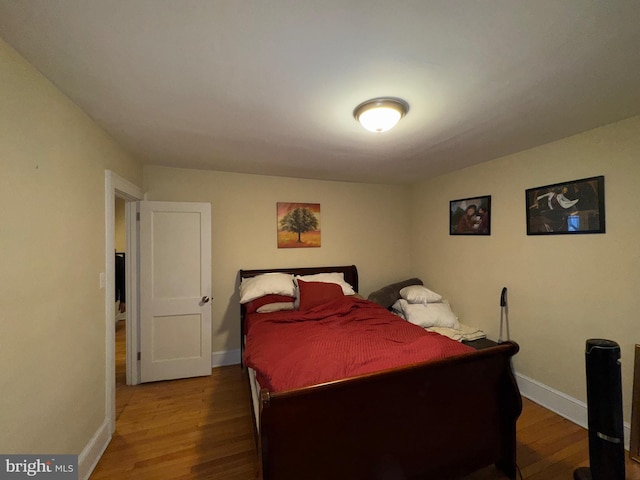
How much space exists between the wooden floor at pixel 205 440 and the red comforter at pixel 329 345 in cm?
49

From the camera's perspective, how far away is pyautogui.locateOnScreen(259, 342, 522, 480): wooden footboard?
123cm

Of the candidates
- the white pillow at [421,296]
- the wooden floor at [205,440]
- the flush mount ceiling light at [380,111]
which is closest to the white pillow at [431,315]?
the white pillow at [421,296]

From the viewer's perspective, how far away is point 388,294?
3689 millimetres

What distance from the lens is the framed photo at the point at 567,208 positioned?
2064 millimetres

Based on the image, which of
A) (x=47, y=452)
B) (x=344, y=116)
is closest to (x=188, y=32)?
(x=344, y=116)

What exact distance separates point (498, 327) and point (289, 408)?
264cm

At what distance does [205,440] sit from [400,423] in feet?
5.01

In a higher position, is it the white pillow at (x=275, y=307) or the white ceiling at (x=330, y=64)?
the white ceiling at (x=330, y=64)

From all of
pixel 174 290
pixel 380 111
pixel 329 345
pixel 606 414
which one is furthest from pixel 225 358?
pixel 606 414

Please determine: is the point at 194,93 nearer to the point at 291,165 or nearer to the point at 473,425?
the point at 291,165

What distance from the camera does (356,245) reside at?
3.91m

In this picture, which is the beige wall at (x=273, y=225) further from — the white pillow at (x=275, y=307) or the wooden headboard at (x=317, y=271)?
the white pillow at (x=275, y=307)

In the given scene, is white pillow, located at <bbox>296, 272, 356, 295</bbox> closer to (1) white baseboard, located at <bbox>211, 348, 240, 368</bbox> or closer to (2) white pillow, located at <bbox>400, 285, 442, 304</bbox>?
(2) white pillow, located at <bbox>400, 285, 442, 304</bbox>

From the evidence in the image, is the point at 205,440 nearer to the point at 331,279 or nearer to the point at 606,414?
the point at 331,279
